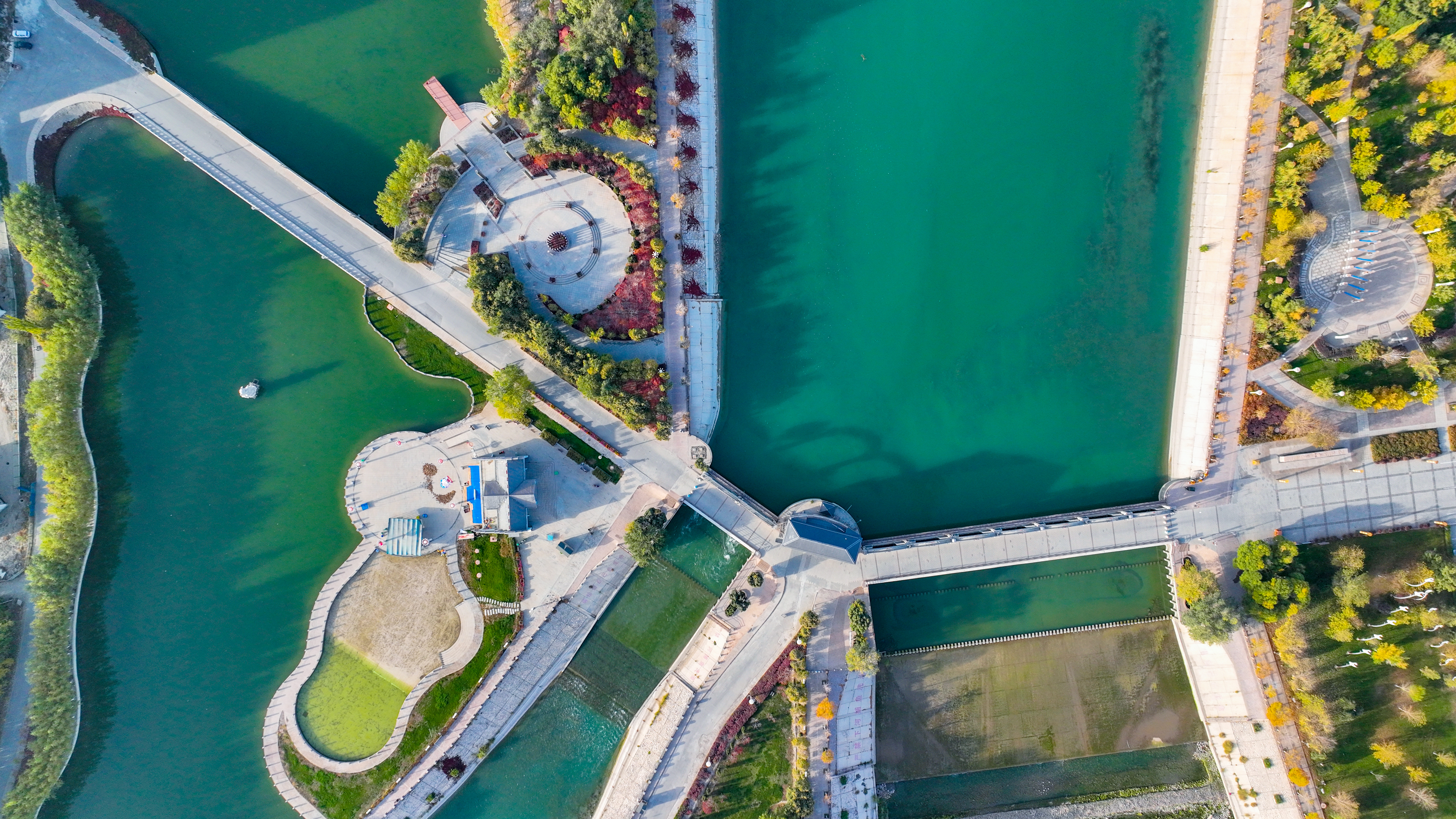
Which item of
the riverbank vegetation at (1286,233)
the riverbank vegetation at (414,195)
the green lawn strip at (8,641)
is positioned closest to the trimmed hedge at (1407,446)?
the riverbank vegetation at (1286,233)

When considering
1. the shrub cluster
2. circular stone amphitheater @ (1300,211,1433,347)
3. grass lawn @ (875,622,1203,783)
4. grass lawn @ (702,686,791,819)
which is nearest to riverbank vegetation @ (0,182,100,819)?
grass lawn @ (702,686,791,819)

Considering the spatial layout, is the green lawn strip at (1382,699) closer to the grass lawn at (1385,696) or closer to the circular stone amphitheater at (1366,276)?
the grass lawn at (1385,696)

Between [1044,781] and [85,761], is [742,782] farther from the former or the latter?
[85,761]

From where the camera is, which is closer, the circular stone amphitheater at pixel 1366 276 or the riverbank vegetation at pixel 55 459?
the riverbank vegetation at pixel 55 459

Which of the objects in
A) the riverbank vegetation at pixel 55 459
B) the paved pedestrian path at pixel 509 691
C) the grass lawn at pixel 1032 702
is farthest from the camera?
the grass lawn at pixel 1032 702

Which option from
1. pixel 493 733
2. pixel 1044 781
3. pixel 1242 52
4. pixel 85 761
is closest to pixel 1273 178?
pixel 1242 52
